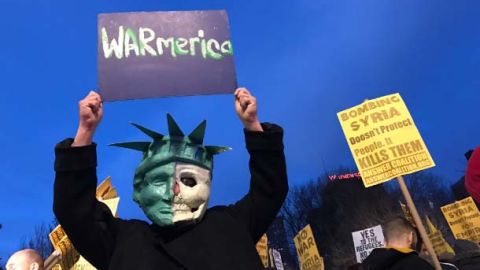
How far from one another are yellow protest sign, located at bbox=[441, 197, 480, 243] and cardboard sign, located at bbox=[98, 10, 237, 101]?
8481 millimetres

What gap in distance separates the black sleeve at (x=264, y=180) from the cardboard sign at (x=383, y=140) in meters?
3.14

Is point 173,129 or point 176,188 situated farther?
point 173,129

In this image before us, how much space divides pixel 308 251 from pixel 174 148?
361 inches

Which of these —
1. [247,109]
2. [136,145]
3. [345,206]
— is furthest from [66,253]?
[345,206]

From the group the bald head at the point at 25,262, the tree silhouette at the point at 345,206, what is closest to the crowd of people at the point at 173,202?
the bald head at the point at 25,262

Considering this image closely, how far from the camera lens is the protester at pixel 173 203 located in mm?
2402

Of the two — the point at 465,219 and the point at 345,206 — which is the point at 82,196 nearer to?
the point at 465,219

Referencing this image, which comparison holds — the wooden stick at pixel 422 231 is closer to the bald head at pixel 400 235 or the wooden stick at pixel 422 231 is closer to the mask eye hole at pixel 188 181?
the bald head at pixel 400 235

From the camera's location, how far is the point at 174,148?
2805 mm

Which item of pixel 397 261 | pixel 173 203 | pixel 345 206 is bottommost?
pixel 397 261

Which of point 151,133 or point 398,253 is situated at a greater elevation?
point 151,133

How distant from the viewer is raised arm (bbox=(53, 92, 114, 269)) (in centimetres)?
238

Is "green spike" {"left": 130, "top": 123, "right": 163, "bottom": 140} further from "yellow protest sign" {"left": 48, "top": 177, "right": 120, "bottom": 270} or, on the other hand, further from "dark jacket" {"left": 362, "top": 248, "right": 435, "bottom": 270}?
"yellow protest sign" {"left": 48, "top": 177, "right": 120, "bottom": 270}

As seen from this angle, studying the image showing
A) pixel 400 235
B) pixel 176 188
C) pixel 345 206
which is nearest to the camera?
pixel 176 188
